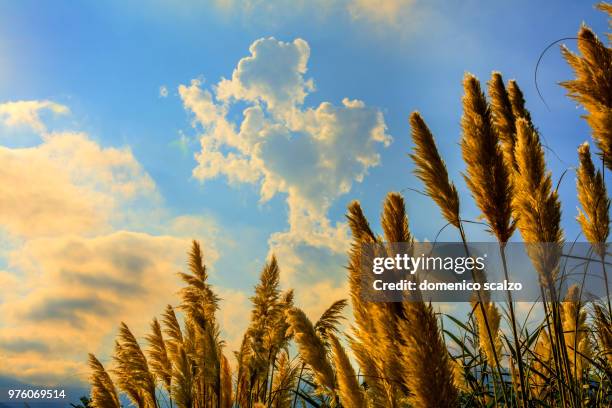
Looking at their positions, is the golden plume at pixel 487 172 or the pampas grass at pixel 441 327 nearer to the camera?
the pampas grass at pixel 441 327

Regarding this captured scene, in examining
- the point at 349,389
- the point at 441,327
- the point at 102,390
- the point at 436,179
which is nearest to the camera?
the point at 349,389

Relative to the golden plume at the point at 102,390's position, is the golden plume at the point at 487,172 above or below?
above

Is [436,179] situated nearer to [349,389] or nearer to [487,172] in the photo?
[487,172]

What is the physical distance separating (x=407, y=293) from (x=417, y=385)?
26 centimetres

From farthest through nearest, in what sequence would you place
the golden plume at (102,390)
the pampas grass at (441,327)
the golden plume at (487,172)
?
the golden plume at (102,390)
the golden plume at (487,172)
the pampas grass at (441,327)

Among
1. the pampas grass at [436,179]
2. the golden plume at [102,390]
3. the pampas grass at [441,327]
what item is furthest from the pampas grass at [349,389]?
the golden plume at [102,390]

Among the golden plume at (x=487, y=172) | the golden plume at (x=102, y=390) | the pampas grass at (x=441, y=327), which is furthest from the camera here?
the golden plume at (x=102, y=390)

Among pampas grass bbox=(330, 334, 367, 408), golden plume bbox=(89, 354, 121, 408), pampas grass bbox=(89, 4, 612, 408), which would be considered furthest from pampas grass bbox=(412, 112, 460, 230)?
golden plume bbox=(89, 354, 121, 408)

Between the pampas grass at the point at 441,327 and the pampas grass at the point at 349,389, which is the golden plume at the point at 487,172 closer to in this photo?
the pampas grass at the point at 441,327

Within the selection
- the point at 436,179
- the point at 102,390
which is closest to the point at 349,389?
the point at 436,179

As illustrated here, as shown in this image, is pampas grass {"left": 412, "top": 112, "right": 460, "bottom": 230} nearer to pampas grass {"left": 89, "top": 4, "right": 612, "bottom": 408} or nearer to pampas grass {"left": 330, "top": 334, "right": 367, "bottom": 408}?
pampas grass {"left": 89, "top": 4, "right": 612, "bottom": 408}

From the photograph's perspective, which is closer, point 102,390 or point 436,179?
Answer: point 436,179

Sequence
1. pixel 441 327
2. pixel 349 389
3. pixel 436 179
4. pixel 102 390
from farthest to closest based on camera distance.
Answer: pixel 102 390, pixel 441 327, pixel 436 179, pixel 349 389

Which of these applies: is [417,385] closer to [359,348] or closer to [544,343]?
[359,348]
